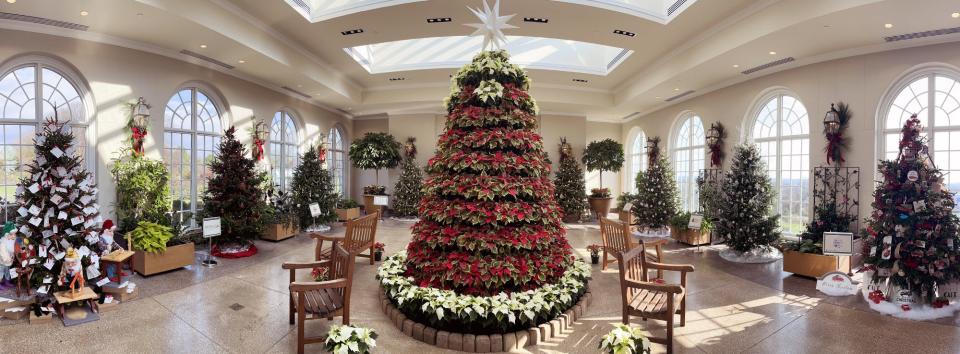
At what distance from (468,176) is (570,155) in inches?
361

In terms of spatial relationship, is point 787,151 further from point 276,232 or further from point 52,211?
point 52,211

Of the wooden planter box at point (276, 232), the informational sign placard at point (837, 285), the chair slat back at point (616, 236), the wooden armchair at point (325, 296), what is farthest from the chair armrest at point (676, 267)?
the wooden planter box at point (276, 232)

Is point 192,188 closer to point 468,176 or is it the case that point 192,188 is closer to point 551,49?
point 468,176

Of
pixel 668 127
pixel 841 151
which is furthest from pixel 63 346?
pixel 668 127

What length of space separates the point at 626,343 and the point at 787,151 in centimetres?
731

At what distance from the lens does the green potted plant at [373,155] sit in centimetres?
1154

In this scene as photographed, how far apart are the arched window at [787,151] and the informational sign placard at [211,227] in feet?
31.2

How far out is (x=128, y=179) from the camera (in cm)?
621

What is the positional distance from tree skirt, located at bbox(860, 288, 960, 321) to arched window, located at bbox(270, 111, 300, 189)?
11079mm

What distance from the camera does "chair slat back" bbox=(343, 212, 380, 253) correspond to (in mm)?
5496

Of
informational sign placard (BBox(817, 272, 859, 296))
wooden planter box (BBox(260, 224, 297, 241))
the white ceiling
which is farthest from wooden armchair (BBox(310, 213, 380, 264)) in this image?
informational sign placard (BBox(817, 272, 859, 296))

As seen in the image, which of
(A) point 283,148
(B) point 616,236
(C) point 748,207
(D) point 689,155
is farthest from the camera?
(D) point 689,155

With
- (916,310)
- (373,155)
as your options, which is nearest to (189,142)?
(373,155)

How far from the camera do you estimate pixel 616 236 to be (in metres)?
5.72
